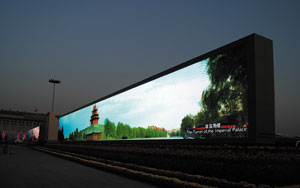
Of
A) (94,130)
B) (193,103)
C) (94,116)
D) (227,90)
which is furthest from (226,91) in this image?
(94,116)

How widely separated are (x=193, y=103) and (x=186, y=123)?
49.8 inches

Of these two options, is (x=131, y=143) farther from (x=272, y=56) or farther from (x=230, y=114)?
(x=272, y=56)

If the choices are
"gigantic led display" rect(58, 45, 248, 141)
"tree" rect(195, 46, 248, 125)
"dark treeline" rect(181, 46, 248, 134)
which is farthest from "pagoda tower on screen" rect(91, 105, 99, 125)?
"tree" rect(195, 46, 248, 125)

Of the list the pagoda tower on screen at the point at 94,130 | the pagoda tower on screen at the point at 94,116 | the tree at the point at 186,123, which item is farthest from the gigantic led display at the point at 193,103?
the pagoda tower on screen at the point at 94,116

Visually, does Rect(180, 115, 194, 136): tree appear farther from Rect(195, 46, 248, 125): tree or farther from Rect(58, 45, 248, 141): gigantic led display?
Rect(195, 46, 248, 125): tree

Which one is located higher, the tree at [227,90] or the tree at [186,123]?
the tree at [227,90]

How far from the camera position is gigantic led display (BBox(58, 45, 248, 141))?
451 inches

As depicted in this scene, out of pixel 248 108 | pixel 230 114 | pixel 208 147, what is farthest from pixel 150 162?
pixel 248 108

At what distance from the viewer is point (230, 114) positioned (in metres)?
11.6

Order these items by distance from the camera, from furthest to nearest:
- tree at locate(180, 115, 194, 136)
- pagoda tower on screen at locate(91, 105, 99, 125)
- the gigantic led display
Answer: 1. pagoda tower on screen at locate(91, 105, 99, 125)
2. tree at locate(180, 115, 194, 136)
3. the gigantic led display

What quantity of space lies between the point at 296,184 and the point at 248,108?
430cm

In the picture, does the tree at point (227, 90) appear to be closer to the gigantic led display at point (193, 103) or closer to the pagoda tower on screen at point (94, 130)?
the gigantic led display at point (193, 103)

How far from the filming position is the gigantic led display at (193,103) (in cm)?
1145

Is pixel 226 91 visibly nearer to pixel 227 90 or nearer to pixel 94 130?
pixel 227 90
